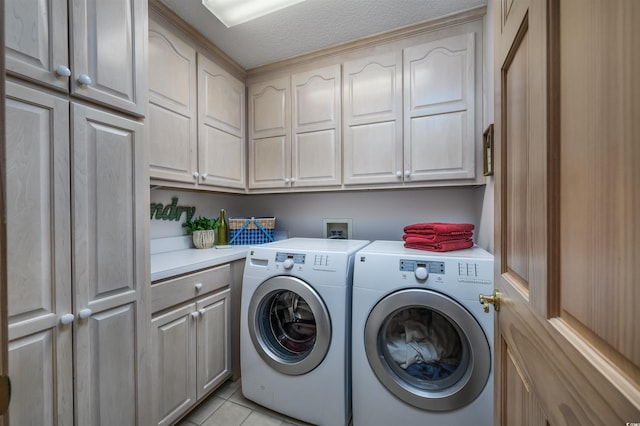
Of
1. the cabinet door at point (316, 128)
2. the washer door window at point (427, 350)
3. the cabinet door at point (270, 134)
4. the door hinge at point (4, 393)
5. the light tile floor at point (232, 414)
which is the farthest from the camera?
the cabinet door at point (270, 134)

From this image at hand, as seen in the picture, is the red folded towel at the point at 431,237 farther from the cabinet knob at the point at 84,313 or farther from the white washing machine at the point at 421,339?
the cabinet knob at the point at 84,313

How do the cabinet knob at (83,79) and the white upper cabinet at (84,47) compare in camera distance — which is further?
the cabinet knob at (83,79)

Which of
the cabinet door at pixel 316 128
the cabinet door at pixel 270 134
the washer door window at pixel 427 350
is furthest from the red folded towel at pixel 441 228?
the cabinet door at pixel 270 134

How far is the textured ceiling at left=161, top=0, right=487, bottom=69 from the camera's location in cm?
146

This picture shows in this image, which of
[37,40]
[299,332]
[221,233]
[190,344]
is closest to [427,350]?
A: [299,332]

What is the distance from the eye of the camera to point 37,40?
0.75 metres

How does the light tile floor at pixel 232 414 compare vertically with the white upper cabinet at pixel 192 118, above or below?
below

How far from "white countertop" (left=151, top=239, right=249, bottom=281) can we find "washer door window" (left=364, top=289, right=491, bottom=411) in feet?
3.10

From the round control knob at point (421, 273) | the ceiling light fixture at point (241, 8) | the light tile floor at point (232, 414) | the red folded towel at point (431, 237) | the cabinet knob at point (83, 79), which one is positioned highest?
the ceiling light fixture at point (241, 8)

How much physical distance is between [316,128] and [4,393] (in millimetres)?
1849

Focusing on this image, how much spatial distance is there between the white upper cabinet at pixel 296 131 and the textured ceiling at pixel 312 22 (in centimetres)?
22

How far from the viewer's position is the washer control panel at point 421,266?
1.17 meters

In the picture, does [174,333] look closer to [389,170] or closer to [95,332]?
[95,332]

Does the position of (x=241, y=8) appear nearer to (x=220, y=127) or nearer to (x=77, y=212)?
(x=220, y=127)
